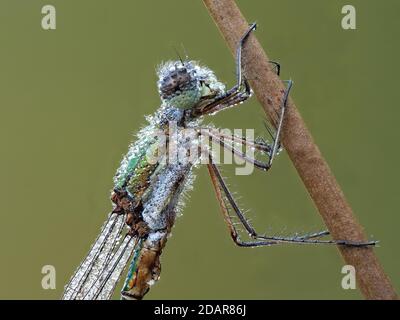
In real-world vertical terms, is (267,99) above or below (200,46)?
below

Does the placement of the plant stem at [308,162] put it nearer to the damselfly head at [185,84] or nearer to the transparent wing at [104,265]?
the damselfly head at [185,84]

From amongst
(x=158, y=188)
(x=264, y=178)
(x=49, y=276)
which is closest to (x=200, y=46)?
(x=264, y=178)

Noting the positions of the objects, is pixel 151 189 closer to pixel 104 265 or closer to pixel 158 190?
pixel 158 190

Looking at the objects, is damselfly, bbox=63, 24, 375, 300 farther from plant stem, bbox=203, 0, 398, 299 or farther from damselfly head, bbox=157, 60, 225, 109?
plant stem, bbox=203, 0, 398, 299

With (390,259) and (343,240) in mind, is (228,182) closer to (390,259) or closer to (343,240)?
(343,240)

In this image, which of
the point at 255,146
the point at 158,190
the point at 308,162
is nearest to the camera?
the point at 308,162

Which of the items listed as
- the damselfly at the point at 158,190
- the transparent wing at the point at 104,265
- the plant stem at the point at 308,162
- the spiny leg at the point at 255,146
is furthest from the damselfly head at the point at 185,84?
the transparent wing at the point at 104,265

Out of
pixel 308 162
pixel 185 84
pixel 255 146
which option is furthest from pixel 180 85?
pixel 308 162
